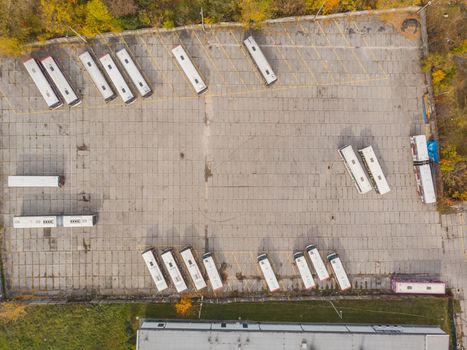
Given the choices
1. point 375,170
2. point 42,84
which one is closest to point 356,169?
point 375,170

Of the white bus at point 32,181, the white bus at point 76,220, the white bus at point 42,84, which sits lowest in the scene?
the white bus at point 76,220

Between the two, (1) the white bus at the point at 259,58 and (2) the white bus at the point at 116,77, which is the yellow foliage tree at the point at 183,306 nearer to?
(2) the white bus at the point at 116,77

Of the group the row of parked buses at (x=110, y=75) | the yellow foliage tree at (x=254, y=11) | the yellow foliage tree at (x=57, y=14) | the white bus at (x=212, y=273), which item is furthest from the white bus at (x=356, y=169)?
the yellow foliage tree at (x=57, y=14)

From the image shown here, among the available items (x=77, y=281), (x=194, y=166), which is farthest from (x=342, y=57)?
(x=77, y=281)

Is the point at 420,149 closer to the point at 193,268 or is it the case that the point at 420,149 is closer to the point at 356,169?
the point at 356,169

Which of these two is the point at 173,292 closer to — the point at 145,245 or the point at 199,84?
the point at 145,245

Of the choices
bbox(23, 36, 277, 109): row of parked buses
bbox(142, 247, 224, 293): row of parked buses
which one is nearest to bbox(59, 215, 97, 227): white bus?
bbox(142, 247, 224, 293): row of parked buses
